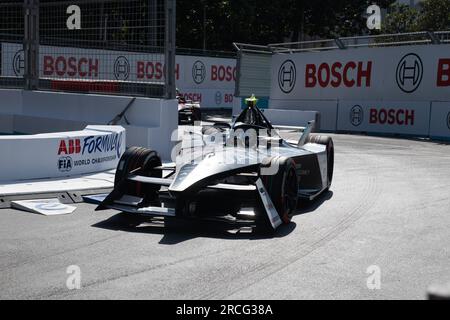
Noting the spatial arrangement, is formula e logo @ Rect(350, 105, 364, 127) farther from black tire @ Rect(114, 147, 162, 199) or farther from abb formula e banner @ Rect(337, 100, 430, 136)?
black tire @ Rect(114, 147, 162, 199)

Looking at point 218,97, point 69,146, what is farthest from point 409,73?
point 218,97

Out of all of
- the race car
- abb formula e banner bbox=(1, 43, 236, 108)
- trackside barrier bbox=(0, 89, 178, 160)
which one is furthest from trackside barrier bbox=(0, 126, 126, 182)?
the race car

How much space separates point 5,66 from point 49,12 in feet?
8.23

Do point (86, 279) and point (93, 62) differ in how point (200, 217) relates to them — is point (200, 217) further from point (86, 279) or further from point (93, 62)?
point (93, 62)

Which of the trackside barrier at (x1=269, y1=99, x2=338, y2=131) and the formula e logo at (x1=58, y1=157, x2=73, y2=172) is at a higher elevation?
the trackside barrier at (x1=269, y1=99, x2=338, y2=131)

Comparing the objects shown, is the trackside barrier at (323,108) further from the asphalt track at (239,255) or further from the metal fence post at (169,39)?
the asphalt track at (239,255)

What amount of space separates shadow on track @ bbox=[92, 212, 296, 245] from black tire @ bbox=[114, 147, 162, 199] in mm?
324

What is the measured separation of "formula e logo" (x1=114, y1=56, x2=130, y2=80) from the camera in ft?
45.1

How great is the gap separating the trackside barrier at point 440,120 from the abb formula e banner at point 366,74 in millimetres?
449

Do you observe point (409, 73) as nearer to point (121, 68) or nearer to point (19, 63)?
point (121, 68)

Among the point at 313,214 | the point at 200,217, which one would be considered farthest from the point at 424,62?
the point at 200,217

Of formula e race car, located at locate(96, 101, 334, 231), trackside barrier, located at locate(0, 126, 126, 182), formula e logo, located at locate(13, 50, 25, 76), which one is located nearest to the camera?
formula e race car, located at locate(96, 101, 334, 231)

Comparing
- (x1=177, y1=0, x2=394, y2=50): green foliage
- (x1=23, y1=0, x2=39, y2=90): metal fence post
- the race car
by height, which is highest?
(x1=177, y1=0, x2=394, y2=50): green foliage

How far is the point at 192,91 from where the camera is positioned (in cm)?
3556
